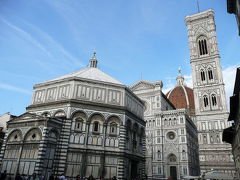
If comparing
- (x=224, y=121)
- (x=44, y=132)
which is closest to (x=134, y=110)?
(x=44, y=132)

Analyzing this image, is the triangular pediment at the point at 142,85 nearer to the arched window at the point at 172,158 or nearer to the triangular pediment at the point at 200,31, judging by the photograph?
the arched window at the point at 172,158

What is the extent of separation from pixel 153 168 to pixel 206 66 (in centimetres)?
2921

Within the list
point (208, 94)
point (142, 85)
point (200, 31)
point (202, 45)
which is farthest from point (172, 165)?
point (200, 31)

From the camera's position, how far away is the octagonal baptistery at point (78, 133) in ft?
71.1

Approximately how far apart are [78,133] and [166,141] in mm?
30976

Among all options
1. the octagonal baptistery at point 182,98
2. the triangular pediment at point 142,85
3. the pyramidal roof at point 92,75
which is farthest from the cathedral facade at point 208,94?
the pyramidal roof at point 92,75

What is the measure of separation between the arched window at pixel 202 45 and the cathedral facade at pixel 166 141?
15.1 m

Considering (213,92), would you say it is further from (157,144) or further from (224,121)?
(157,144)

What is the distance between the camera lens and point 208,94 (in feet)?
173

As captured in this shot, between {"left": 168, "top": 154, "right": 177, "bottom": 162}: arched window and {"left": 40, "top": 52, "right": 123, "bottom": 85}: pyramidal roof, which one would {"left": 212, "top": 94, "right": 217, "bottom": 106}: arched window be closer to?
{"left": 168, "top": 154, "right": 177, "bottom": 162}: arched window

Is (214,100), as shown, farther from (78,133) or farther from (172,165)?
(78,133)

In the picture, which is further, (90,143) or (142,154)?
(142,154)

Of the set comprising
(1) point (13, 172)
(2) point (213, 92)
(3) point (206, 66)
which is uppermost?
(3) point (206, 66)

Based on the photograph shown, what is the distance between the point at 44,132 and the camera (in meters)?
21.4
